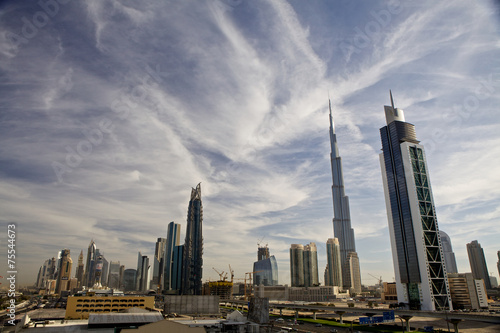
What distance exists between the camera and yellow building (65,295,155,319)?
380 feet

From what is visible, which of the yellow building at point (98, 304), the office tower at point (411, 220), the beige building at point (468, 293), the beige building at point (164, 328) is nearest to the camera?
the beige building at point (164, 328)

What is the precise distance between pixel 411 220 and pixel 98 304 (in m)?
151

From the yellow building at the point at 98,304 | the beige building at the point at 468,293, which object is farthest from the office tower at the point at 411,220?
the yellow building at the point at 98,304

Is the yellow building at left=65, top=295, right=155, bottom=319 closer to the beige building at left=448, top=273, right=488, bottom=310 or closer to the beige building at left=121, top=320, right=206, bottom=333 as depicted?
the beige building at left=121, top=320, right=206, bottom=333

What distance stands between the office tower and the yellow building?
12482 cm

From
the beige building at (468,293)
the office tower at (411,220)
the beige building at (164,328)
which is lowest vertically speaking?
the beige building at (468,293)

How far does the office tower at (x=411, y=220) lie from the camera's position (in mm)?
145000

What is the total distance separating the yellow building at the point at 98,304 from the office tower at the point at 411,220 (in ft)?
410

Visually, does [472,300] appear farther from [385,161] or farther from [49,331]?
[49,331]

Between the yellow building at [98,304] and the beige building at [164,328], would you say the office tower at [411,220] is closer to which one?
the yellow building at [98,304]

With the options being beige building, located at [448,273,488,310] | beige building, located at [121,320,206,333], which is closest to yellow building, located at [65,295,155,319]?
beige building, located at [121,320,206,333]

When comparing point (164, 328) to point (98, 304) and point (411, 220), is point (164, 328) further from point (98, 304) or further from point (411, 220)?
point (411, 220)

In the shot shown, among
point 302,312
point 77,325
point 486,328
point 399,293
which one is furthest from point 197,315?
point 399,293

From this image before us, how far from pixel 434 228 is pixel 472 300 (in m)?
45.9
